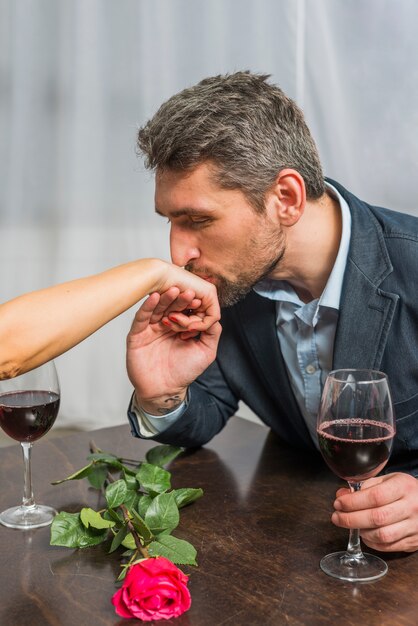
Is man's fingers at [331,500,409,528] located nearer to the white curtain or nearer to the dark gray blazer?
the dark gray blazer

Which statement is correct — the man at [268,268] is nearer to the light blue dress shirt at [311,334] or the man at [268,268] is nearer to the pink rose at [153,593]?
the light blue dress shirt at [311,334]

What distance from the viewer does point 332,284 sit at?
1.56 meters

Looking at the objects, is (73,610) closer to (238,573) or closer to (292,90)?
(238,573)

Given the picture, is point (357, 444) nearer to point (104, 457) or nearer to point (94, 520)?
point (94, 520)

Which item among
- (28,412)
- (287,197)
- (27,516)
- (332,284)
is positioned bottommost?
(27,516)

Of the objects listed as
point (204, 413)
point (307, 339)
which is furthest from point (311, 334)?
point (204, 413)

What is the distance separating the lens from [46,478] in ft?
4.42

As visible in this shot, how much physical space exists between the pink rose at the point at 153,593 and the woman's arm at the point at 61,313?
1.03ft

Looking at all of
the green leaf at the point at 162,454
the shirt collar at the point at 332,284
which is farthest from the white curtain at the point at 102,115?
the green leaf at the point at 162,454

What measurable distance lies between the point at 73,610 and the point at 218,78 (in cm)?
106

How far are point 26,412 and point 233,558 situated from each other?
365 millimetres

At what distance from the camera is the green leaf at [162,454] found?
1.40m

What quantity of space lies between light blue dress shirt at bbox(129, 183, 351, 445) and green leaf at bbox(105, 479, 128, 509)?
355 mm

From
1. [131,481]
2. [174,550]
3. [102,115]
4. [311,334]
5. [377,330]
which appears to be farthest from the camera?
[102,115]
